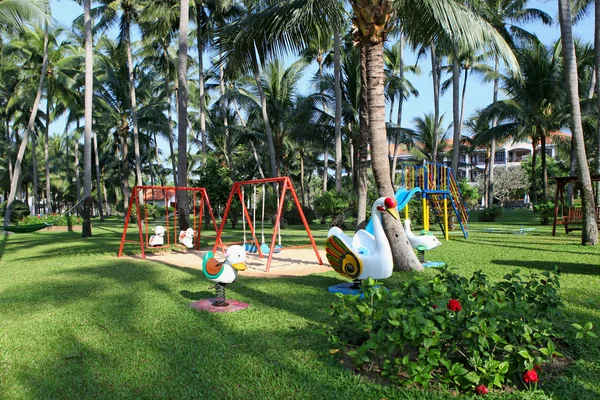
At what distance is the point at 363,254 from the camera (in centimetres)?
561

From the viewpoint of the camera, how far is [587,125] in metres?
22.2

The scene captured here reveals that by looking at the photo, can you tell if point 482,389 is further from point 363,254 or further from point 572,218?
point 572,218

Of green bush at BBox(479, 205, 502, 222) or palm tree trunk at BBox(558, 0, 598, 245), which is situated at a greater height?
palm tree trunk at BBox(558, 0, 598, 245)

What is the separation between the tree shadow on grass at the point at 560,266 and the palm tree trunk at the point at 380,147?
2.13 meters

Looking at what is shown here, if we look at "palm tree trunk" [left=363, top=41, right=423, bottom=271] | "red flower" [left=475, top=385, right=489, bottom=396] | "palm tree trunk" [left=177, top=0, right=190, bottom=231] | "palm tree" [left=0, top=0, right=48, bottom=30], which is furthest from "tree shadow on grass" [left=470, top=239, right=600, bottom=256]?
"palm tree" [left=0, top=0, right=48, bottom=30]

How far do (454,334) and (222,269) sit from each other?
2.95 metres

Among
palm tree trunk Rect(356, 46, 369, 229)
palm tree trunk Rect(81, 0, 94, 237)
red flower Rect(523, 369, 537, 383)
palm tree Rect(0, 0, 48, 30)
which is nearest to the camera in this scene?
red flower Rect(523, 369, 537, 383)

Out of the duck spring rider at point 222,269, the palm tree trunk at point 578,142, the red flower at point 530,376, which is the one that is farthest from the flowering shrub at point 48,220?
the red flower at point 530,376

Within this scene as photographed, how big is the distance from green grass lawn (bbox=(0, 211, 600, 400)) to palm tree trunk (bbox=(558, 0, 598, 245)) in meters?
2.88

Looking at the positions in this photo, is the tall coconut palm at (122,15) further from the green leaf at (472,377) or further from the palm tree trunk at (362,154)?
the green leaf at (472,377)

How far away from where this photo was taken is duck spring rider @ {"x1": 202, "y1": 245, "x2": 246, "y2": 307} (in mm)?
5105

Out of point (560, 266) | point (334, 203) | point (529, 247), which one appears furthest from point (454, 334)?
point (334, 203)

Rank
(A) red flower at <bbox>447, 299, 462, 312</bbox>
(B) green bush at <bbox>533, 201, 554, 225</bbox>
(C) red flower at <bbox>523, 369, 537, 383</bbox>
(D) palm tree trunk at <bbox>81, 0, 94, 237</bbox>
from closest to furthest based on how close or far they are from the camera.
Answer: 1. (C) red flower at <bbox>523, 369, 537, 383</bbox>
2. (A) red flower at <bbox>447, 299, 462, 312</bbox>
3. (D) palm tree trunk at <bbox>81, 0, 94, 237</bbox>
4. (B) green bush at <bbox>533, 201, 554, 225</bbox>

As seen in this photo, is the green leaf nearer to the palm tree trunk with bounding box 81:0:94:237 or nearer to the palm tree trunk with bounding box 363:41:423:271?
the palm tree trunk with bounding box 363:41:423:271
